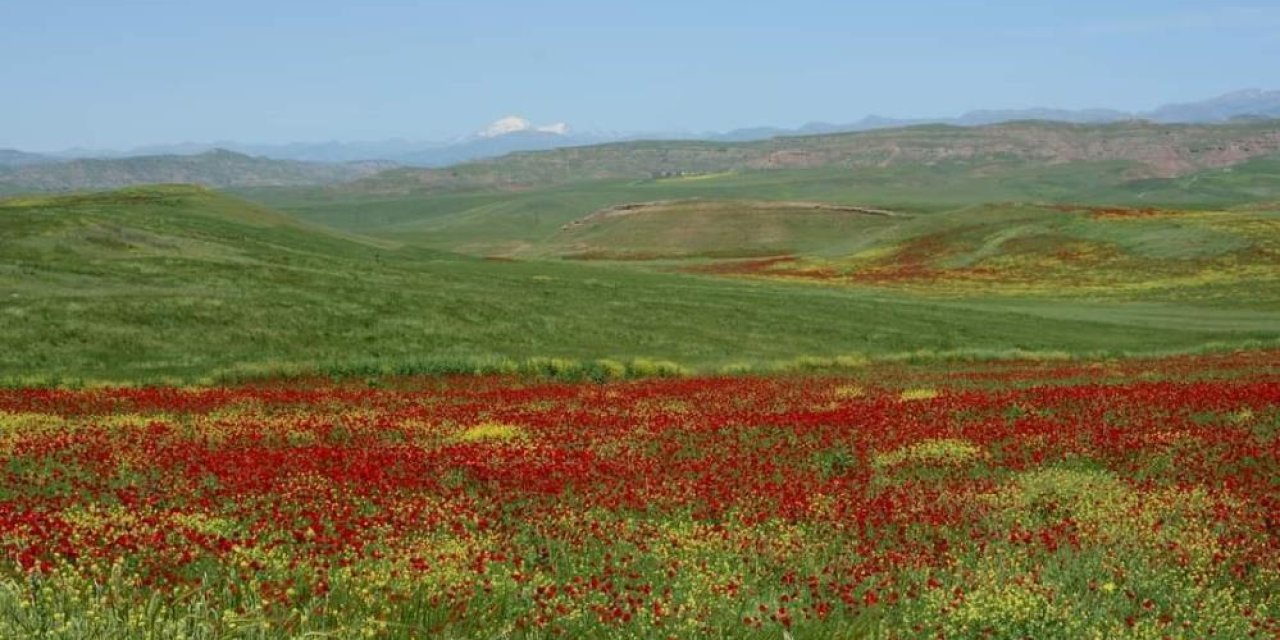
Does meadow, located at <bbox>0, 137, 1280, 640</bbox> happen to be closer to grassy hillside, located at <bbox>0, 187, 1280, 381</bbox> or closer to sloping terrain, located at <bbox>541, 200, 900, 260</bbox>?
grassy hillside, located at <bbox>0, 187, 1280, 381</bbox>

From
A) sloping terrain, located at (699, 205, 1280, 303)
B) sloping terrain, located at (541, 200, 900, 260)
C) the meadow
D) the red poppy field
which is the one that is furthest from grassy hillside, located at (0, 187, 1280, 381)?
sloping terrain, located at (541, 200, 900, 260)

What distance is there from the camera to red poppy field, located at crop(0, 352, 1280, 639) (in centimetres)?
761

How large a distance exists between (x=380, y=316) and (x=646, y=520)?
103 ft

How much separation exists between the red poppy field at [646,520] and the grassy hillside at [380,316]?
13131 millimetres

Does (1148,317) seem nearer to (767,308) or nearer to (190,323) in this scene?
(767,308)

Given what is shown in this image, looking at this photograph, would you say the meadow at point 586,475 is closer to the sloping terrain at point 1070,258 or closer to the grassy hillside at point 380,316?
the grassy hillside at point 380,316

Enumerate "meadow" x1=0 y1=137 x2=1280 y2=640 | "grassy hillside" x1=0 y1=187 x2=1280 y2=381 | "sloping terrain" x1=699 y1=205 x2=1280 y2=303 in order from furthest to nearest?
"sloping terrain" x1=699 y1=205 x2=1280 y2=303, "grassy hillside" x1=0 y1=187 x2=1280 y2=381, "meadow" x1=0 y1=137 x2=1280 y2=640

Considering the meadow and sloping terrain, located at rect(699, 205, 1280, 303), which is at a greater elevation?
the meadow

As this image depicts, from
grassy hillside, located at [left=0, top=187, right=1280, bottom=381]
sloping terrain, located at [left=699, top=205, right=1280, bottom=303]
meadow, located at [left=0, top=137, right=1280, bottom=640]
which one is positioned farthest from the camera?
sloping terrain, located at [left=699, top=205, right=1280, bottom=303]

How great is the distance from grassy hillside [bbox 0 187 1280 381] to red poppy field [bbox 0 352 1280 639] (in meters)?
13.1

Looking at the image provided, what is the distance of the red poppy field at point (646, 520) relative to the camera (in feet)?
25.0

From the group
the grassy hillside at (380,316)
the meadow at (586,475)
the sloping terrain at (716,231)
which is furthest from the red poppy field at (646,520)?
the sloping terrain at (716,231)

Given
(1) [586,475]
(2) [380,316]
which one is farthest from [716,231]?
(1) [586,475]

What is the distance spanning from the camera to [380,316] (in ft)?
134
